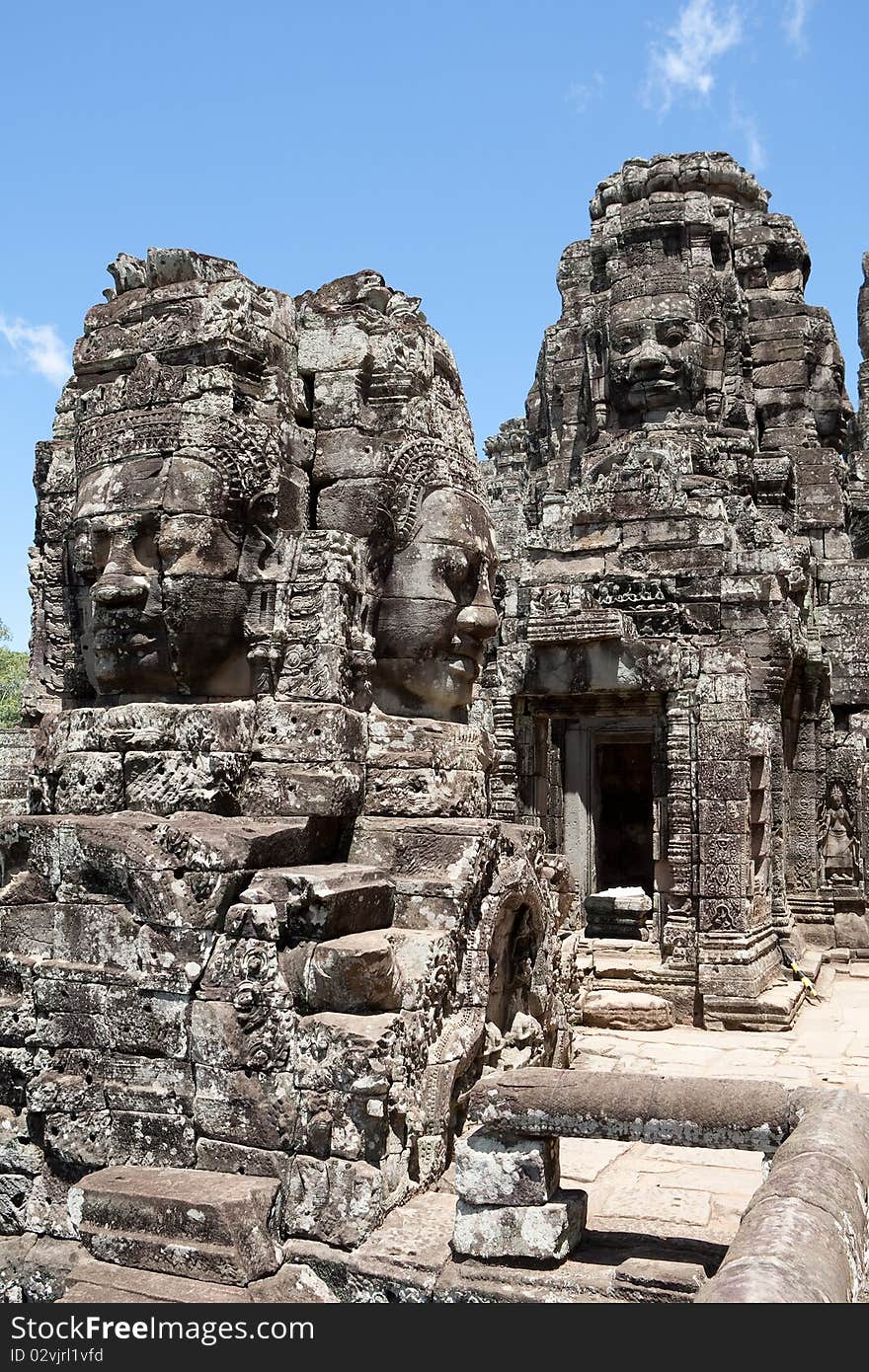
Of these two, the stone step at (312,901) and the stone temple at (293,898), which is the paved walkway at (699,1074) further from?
the stone step at (312,901)

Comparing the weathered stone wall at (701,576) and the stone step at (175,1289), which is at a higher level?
the weathered stone wall at (701,576)

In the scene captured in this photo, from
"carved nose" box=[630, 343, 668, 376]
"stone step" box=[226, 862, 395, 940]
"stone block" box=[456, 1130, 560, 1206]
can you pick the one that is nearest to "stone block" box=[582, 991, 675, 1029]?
"stone step" box=[226, 862, 395, 940]

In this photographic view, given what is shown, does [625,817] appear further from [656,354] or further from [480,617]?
[480,617]

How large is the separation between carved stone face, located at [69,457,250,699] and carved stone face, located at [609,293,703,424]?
14.8 m

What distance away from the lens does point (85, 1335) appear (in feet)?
11.5

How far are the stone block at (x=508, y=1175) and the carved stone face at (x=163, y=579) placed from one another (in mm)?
2334

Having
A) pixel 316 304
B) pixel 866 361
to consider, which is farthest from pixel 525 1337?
pixel 866 361

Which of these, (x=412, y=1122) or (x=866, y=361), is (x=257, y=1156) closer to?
(x=412, y=1122)

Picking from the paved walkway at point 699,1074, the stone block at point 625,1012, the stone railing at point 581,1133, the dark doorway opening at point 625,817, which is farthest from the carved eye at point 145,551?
the dark doorway opening at point 625,817

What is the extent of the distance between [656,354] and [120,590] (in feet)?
49.5

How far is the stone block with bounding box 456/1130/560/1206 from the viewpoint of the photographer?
3.80 metres

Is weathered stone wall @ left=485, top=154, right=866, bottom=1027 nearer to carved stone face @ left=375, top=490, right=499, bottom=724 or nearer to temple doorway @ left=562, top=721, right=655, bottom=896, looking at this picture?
carved stone face @ left=375, top=490, right=499, bottom=724

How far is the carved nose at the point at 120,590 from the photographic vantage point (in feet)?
16.6

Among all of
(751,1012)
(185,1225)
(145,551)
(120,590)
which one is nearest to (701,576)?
(751,1012)
